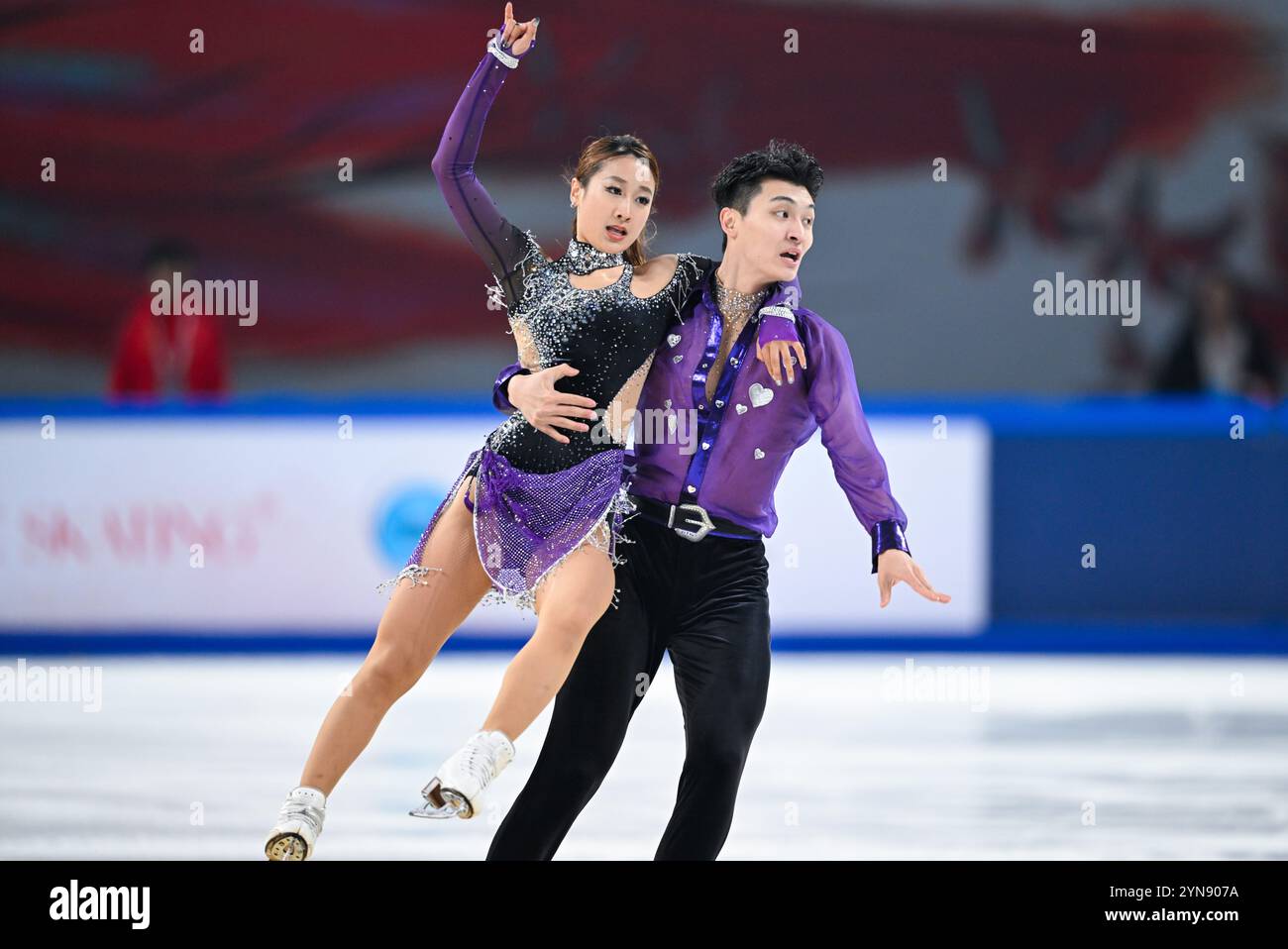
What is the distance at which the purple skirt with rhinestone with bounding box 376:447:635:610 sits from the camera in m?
3.27

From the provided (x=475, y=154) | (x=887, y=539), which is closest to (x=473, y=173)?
(x=475, y=154)

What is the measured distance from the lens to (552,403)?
3.24 m

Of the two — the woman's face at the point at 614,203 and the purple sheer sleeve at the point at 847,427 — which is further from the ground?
the woman's face at the point at 614,203

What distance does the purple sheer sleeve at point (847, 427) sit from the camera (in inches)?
134

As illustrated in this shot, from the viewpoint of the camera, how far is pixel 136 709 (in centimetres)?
620

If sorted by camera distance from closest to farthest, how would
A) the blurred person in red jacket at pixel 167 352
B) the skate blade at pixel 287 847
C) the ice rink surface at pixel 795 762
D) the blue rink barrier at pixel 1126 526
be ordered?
the skate blade at pixel 287 847
the ice rink surface at pixel 795 762
the blue rink barrier at pixel 1126 526
the blurred person in red jacket at pixel 167 352

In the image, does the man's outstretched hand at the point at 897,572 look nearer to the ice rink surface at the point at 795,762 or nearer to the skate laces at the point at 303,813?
the ice rink surface at the point at 795,762

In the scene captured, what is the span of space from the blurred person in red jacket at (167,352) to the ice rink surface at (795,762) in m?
1.61

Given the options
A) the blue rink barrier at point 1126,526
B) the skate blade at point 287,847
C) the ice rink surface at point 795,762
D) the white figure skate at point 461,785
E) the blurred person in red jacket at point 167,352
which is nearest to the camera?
the white figure skate at point 461,785

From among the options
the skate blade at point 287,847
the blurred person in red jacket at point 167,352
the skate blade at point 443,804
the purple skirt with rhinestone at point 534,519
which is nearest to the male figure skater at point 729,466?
the purple skirt with rhinestone at point 534,519

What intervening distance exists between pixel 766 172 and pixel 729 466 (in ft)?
1.96

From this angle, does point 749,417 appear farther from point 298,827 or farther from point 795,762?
point 795,762

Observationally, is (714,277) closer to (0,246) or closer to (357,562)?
(357,562)

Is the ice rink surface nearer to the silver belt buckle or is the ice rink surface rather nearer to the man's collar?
the silver belt buckle
